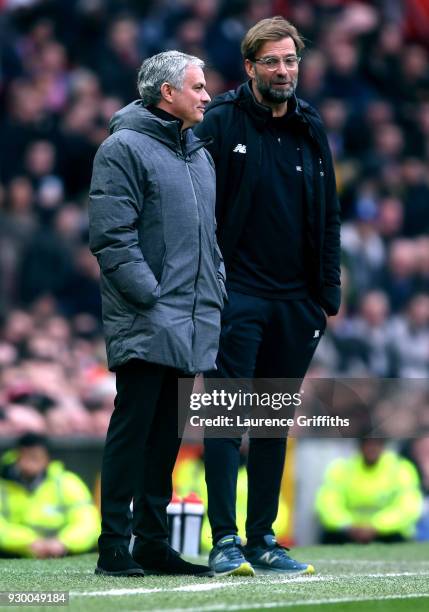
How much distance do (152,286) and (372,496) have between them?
520cm

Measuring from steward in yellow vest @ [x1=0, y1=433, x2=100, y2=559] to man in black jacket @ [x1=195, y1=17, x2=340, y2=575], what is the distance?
233cm

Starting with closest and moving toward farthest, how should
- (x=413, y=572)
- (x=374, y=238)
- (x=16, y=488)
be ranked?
(x=413, y=572) → (x=16, y=488) → (x=374, y=238)

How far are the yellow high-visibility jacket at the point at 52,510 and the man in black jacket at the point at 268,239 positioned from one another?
2325mm

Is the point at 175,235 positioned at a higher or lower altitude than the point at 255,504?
higher

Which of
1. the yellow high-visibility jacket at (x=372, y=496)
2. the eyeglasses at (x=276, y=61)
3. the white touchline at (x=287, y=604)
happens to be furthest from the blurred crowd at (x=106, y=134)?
the white touchline at (x=287, y=604)

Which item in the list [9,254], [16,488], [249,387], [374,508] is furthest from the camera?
[9,254]

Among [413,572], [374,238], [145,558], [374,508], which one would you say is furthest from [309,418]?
[374,238]

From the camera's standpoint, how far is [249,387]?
6445 mm

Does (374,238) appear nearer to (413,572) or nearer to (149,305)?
(413,572)

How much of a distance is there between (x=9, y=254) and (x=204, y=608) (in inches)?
277

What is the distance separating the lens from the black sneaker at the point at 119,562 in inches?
232

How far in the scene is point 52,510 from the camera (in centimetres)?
892

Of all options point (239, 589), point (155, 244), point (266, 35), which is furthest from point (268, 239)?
point (239, 589)

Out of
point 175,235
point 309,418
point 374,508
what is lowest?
point 374,508
